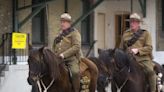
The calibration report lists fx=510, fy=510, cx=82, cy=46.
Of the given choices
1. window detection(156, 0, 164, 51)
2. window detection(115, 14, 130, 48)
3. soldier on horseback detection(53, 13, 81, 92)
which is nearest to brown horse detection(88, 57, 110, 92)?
soldier on horseback detection(53, 13, 81, 92)

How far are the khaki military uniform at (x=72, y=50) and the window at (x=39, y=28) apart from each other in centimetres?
912

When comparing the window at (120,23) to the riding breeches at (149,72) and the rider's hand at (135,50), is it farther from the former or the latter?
the rider's hand at (135,50)

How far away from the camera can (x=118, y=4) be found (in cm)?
2369

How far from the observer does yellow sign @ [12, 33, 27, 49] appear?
16.3 m

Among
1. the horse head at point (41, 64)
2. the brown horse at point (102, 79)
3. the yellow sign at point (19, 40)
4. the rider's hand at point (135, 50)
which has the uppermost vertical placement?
the yellow sign at point (19, 40)

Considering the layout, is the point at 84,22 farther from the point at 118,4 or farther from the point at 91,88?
the point at 91,88

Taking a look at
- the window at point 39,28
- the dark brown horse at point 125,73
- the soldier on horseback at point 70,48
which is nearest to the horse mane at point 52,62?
the soldier on horseback at point 70,48

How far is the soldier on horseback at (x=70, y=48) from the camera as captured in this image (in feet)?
31.9

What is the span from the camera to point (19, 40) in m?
16.5

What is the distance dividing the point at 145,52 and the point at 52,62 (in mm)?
2366

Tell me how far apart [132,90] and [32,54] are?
2588 mm

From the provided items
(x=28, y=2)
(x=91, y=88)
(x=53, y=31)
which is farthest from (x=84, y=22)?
(x=91, y=88)

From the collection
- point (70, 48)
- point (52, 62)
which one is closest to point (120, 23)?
point (70, 48)

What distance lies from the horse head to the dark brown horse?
1399mm
